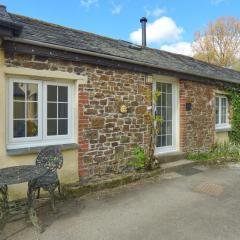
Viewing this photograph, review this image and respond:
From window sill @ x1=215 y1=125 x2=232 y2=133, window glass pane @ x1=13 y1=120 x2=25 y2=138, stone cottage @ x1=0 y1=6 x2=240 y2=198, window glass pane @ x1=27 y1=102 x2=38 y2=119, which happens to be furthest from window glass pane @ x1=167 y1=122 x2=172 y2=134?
window glass pane @ x1=13 y1=120 x2=25 y2=138

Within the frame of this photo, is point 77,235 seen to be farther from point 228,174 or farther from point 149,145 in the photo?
point 228,174

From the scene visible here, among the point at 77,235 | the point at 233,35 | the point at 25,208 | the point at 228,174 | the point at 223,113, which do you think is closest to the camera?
the point at 77,235

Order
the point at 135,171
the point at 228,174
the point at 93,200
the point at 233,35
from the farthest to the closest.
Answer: the point at 233,35 < the point at 228,174 < the point at 135,171 < the point at 93,200

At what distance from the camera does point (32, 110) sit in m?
5.75

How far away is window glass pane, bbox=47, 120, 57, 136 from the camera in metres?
6.00

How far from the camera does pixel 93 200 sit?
5.69 m

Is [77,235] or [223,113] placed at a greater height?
[223,113]

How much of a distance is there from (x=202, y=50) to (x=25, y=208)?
29806 mm

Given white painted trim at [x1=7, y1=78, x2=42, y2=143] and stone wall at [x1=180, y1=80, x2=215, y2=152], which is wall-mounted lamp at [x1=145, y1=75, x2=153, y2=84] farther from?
white painted trim at [x1=7, y1=78, x2=42, y2=143]

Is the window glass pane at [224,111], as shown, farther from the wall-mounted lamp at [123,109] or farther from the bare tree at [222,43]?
the bare tree at [222,43]

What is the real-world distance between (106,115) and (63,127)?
113 centimetres

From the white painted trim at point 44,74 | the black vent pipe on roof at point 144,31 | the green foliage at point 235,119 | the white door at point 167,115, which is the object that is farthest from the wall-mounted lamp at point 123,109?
the green foliage at point 235,119

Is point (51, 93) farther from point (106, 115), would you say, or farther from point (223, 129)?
point (223, 129)

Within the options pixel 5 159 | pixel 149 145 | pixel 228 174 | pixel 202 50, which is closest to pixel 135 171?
pixel 149 145
